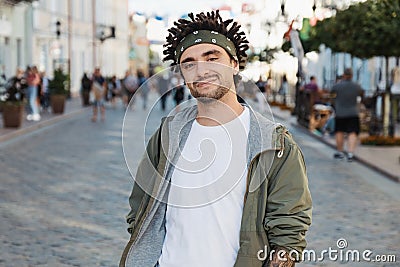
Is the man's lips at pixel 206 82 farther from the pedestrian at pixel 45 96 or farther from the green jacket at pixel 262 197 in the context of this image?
the pedestrian at pixel 45 96

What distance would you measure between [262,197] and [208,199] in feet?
0.63

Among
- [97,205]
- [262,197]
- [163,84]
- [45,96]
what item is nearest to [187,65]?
[262,197]

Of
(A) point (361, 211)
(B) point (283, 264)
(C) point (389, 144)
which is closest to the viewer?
(B) point (283, 264)

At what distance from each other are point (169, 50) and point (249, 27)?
145 feet

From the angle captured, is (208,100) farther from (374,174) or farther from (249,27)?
(249,27)

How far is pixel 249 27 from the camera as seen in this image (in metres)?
47.2

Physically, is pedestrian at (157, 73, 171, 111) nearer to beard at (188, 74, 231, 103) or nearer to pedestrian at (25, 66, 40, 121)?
beard at (188, 74, 231, 103)

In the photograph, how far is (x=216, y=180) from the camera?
313 centimetres

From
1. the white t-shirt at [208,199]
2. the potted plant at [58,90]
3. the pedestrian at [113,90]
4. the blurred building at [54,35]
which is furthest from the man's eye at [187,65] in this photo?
the pedestrian at [113,90]

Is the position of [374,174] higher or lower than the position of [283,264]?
lower

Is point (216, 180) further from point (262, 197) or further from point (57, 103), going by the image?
point (57, 103)

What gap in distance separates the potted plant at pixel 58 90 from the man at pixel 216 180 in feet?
89.0

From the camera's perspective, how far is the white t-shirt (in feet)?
10.2

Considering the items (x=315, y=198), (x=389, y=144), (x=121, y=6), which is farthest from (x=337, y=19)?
(x=121, y=6)
